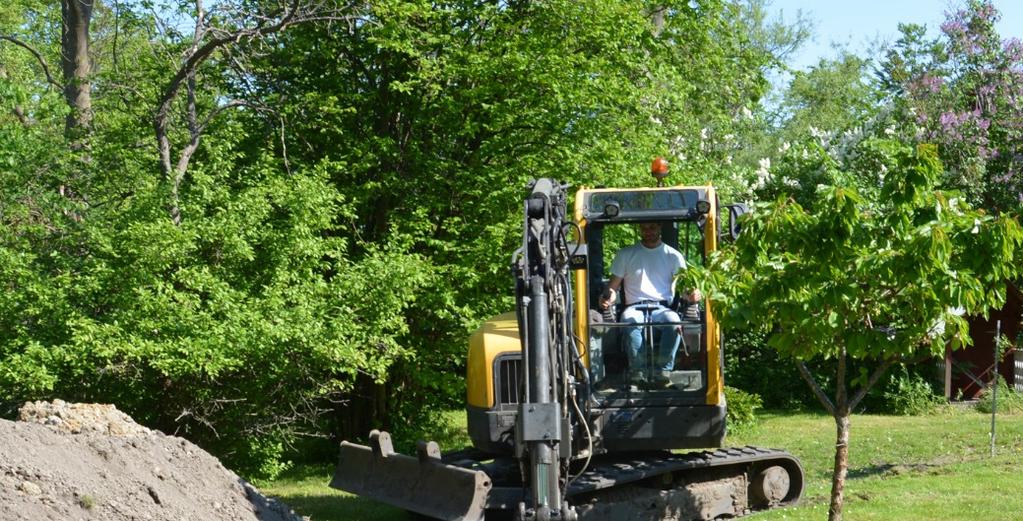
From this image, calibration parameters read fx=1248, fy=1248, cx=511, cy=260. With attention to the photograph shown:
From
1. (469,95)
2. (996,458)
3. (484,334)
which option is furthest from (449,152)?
(996,458)

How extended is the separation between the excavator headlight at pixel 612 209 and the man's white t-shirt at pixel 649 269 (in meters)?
0.31

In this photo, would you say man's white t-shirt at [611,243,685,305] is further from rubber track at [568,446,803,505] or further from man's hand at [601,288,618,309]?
rubber track at [568,446,803,505]

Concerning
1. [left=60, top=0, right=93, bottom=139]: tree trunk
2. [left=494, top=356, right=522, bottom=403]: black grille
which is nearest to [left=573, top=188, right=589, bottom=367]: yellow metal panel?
[left=494, top=356, right=522, bottom=403]: black grille

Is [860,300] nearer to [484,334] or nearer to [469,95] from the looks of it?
[484,334]

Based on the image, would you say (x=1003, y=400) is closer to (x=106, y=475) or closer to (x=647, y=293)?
(x=647, y=293)

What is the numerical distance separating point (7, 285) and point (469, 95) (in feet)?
20.8

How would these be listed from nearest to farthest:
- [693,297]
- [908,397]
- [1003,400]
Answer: [693,297] < [1003,400] < [908,397]

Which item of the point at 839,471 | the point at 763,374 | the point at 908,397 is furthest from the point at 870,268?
the point at 763,374

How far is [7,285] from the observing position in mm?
13312

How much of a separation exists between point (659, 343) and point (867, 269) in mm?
2470

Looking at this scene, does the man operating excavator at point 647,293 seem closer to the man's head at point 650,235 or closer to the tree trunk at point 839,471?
the man's head at point 650,235

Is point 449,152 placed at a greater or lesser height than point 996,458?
greater

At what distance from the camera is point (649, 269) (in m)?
10.3

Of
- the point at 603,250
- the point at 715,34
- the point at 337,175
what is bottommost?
the point at 603,250
